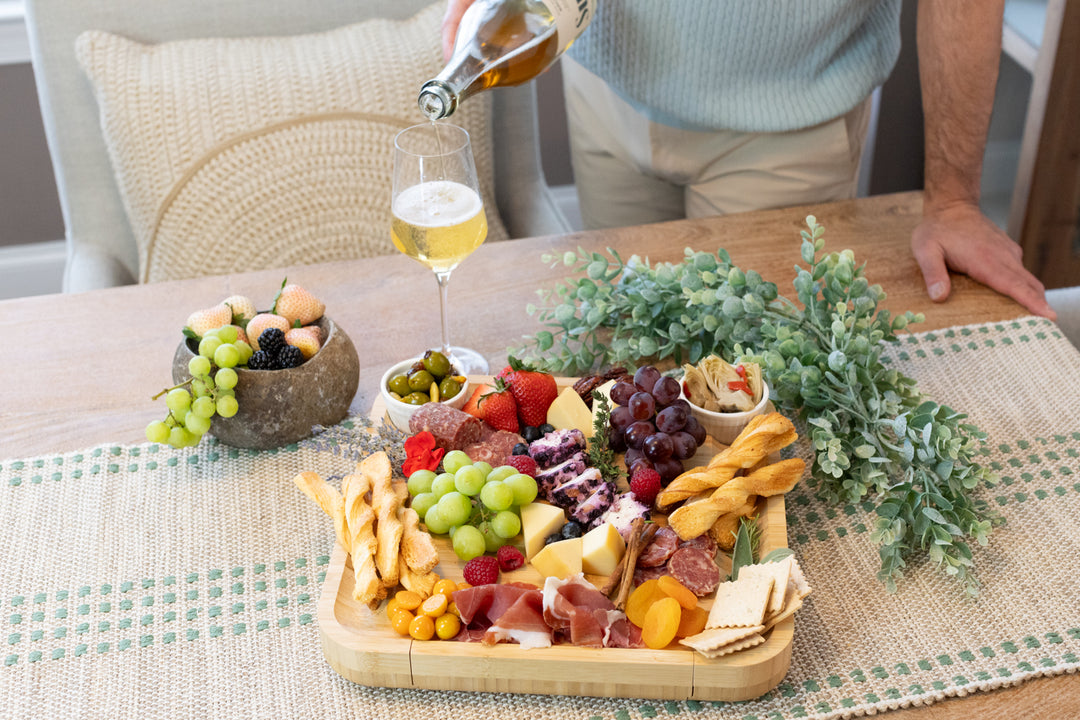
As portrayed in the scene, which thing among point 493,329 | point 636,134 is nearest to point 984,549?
point 493,329

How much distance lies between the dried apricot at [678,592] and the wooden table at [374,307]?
48cm

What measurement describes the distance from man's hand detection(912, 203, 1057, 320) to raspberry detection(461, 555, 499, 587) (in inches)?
31.6

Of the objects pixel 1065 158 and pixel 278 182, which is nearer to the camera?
pixel 278 182

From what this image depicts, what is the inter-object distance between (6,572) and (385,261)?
2.28 ft

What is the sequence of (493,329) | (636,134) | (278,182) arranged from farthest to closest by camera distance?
(278,182)
(636,134)
(493,329)

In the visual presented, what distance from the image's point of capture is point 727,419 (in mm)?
1010

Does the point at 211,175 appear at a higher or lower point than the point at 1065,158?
higher

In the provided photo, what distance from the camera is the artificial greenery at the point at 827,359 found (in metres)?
0.92

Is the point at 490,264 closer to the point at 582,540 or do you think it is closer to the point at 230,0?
the point at 582,540

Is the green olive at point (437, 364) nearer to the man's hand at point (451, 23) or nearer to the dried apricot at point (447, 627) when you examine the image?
the dried apricot at point (447, 627)

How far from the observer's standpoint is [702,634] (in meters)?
0.78

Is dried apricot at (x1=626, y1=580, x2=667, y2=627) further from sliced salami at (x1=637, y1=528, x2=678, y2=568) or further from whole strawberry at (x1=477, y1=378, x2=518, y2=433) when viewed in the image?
whole strawberry at (x1=477, y1=378, x2=518, y2=433)

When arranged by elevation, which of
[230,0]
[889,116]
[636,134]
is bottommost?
[889,116]

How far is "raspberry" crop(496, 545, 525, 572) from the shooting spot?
0.88 m
